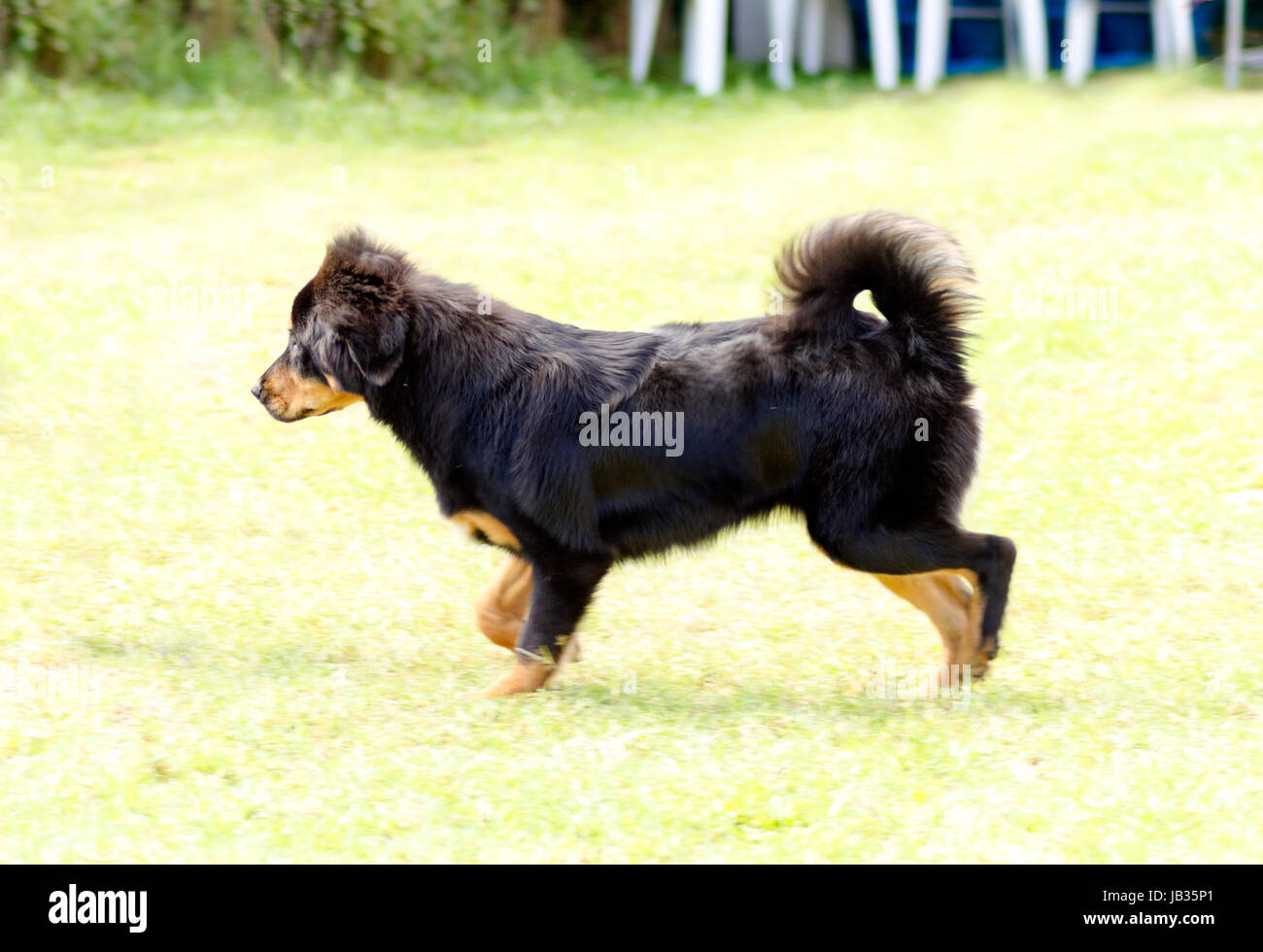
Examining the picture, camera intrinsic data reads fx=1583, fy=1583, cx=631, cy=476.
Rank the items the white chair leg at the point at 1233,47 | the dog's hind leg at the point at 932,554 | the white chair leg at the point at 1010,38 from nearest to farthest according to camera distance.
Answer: the dog's hind leg at the point at 932,554 < the white chair leg at the point at 1233,47 < the white chair leg at the point at 1010,38

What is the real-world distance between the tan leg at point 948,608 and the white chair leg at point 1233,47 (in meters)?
10.4

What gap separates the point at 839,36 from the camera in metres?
16.3

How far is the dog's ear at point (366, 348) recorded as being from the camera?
208 inches

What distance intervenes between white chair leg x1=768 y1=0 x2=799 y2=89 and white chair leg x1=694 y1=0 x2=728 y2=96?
642 millimetres

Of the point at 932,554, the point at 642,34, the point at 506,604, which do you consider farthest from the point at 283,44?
the point at 932,554

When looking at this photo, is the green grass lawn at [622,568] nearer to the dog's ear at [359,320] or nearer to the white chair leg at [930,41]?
the white chair leg at [930,41]

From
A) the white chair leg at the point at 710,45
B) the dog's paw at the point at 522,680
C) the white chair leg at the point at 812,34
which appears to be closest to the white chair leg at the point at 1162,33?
the white chair leg at the point at 812,34

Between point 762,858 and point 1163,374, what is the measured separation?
19.6 feet

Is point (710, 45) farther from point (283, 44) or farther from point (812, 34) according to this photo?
point (283, 44)

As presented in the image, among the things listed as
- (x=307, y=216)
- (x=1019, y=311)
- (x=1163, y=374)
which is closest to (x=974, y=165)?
(x=1019, y=311)

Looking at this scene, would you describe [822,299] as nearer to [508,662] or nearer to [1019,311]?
[508,662]

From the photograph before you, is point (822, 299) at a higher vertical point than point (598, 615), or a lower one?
higher

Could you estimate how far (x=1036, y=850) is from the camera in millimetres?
4238

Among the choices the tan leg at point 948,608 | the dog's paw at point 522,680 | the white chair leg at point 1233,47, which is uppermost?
the white chair leg at point 1233,47
